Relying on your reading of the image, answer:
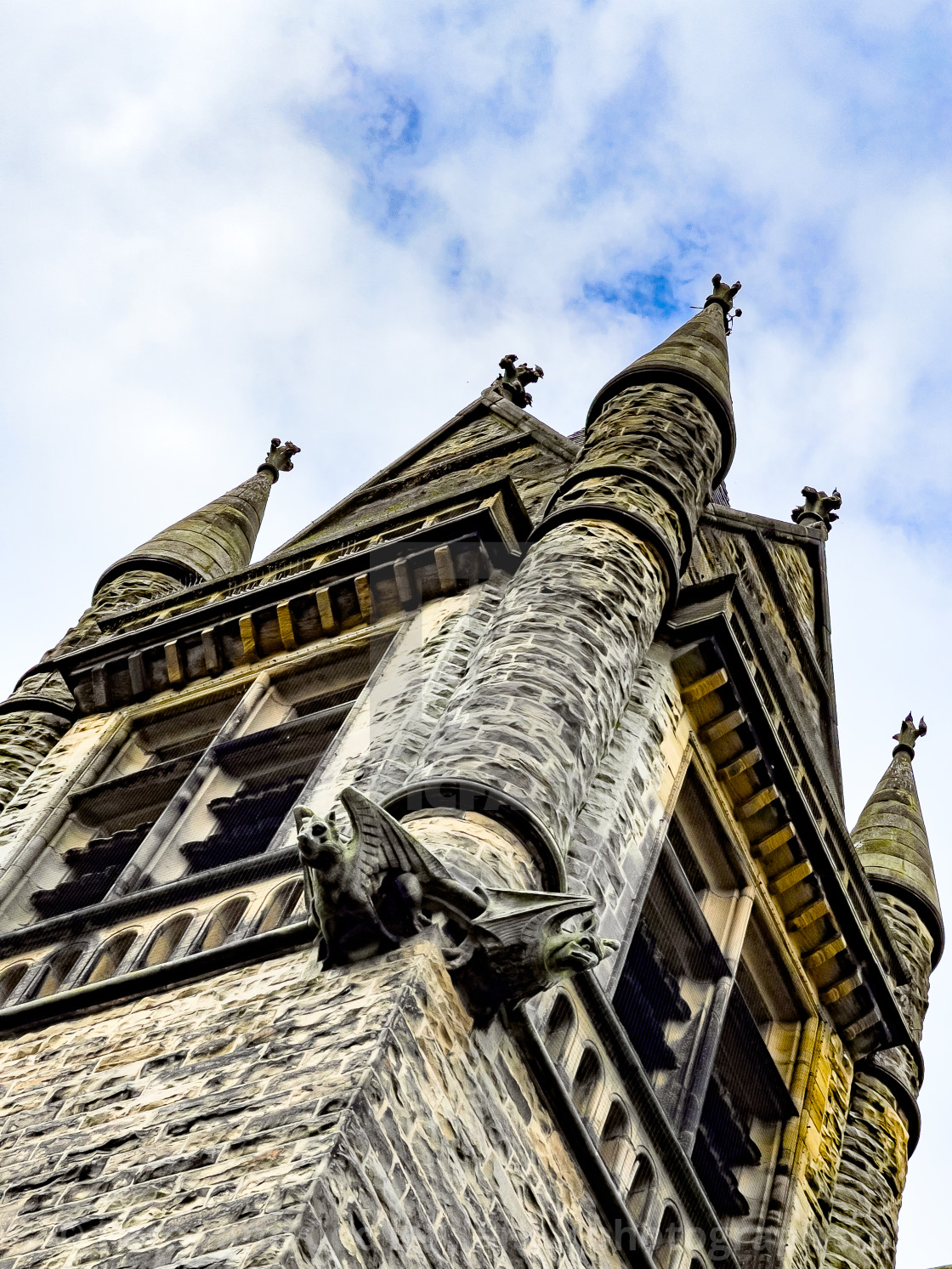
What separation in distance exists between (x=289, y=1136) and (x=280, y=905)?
2.93 m

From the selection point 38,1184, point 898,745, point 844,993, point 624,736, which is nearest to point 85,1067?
point 38,1184

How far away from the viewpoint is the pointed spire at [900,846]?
18672mm

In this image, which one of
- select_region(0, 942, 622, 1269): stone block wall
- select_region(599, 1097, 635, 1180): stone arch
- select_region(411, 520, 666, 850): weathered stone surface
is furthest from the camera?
select_region(411, 520, 666, 850): weathered stone surface

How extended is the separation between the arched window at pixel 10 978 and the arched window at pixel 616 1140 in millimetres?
3424

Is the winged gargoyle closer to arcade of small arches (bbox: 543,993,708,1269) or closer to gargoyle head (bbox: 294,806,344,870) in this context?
gargoyle head (bbox: 294,806,344,870)

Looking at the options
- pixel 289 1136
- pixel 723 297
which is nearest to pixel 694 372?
pixel 723 297

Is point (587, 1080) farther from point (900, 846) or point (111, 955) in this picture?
point (900, 846)

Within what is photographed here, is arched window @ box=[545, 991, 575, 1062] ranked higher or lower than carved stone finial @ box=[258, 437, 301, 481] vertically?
lower

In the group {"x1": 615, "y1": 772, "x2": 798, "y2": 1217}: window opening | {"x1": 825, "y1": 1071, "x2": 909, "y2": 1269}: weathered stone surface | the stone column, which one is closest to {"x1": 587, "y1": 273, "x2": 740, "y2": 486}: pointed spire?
the stone column

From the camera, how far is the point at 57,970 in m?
10.9

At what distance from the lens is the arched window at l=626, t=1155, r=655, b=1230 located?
10156 millimetres

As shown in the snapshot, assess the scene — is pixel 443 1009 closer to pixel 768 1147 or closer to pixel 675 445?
pixel 768 1147

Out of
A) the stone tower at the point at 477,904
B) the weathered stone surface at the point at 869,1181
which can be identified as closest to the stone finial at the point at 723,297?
the stone tower at the point at 477,904

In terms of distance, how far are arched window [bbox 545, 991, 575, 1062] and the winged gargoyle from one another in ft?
3.48
